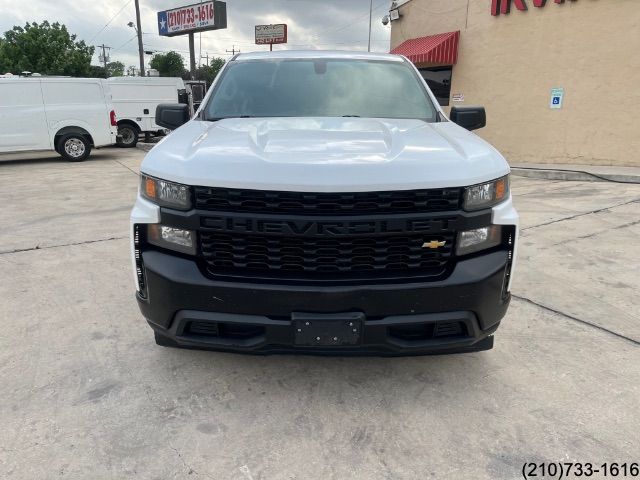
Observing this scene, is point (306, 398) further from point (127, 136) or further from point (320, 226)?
point (127, 136)

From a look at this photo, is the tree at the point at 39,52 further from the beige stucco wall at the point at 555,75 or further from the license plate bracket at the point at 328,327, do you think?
the license plate bracket at the point at 328,327

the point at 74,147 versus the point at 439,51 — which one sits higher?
the point at 439,51

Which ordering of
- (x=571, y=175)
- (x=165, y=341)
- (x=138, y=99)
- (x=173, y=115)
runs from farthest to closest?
(x=138, y=99) → (x=571, y=175) → (x=173, y=115) → (x=165, y=341)

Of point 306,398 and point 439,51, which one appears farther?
point 439,51

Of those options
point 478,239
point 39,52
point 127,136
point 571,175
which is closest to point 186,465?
point 478,239

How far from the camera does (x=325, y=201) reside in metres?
2.14

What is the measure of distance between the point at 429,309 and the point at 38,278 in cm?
373

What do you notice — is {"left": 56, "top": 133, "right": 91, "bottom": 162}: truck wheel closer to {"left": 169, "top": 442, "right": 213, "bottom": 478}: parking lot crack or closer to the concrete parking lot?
the concrete parking lot

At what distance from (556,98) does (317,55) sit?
978cm

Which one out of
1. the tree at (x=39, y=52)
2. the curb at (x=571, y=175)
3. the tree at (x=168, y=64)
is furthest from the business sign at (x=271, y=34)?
the tree at (x=168, y=64)

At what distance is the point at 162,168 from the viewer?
7.54ft

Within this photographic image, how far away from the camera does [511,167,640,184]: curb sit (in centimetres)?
979

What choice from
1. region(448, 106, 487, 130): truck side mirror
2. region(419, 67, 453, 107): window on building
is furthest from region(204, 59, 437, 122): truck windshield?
region(419, 67, 453, 107): window on building

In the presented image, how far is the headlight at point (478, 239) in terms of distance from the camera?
7.48 feet
